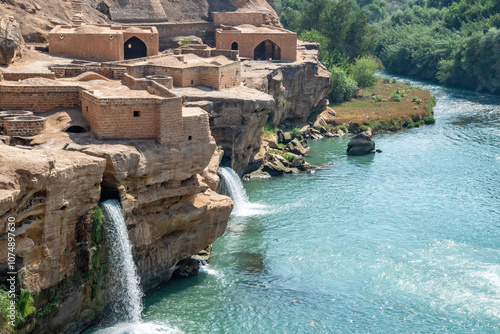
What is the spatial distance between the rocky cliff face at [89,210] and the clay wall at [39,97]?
103 centimetres

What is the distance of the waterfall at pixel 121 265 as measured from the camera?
20.9 metres

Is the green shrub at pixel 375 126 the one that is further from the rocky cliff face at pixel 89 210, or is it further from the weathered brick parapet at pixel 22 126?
the weathered brick parapet at pixel 22 126

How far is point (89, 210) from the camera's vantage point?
20.3 meters

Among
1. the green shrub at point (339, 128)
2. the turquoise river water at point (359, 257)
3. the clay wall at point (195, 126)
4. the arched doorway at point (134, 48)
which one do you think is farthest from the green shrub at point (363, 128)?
the clay wall at point (195, 126)

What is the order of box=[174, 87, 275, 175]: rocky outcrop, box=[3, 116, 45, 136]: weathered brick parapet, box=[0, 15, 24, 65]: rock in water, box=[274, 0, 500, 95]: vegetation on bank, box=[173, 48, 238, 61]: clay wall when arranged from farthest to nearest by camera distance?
box=[274, 0, 500, 95]: vegetation on bank, box=[173, 48, 238, 61]: clay wall, box=[174, 87, 275, 175]: rocky outcrop, box=[0, 15, 24, 65]: rock in water, box=[3, 116, 45, 136]: weathered brick parapet

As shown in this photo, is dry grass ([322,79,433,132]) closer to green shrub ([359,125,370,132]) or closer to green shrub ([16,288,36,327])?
green shrub ([359,125,370,132])

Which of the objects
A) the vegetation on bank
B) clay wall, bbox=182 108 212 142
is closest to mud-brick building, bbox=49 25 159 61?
clay wall, bbox=182 108 212 142

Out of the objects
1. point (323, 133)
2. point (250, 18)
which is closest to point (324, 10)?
point (250, 18)

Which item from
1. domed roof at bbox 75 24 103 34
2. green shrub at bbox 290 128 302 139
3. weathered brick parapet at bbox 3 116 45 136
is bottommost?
green shrub at bbox 290 128 302 139

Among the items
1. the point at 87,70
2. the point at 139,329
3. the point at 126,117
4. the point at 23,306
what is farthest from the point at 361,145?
the point at 23,306

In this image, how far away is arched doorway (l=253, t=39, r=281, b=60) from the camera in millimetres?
49281

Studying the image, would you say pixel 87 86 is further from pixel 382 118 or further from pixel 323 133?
pixel 382 118

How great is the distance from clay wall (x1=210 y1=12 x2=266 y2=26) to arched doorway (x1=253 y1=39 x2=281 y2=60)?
4.13 m

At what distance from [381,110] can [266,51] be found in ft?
32.9
